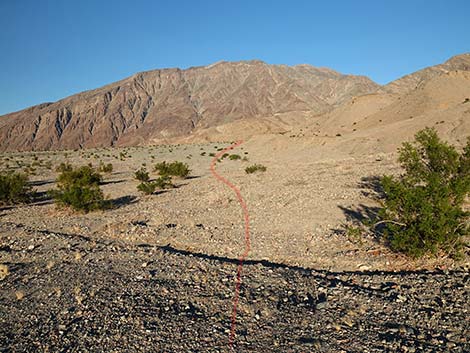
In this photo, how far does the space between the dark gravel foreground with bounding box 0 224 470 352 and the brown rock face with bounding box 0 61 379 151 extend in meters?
137

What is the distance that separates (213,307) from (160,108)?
593 feet

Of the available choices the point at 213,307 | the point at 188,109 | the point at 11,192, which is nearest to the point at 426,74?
the point at 188,109

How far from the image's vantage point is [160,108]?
178 metres

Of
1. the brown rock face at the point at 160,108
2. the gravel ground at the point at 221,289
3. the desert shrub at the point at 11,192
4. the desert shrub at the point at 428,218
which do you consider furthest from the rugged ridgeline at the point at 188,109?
the desert shrub at the point at 428,218

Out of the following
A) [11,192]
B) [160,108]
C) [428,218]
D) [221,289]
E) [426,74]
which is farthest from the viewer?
[160,108]

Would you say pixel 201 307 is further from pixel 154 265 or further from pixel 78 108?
pixel 78 108

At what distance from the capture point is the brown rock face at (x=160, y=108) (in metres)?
152

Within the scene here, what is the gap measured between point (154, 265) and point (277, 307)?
115 inches

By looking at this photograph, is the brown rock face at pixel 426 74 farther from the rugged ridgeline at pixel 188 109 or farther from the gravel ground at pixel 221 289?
the gravel ground at pixel 221 289

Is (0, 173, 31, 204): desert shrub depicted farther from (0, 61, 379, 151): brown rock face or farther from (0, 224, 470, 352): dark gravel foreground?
(0, 61, 379, 151): brown rock face

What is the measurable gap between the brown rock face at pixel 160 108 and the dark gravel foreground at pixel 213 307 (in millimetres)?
136558

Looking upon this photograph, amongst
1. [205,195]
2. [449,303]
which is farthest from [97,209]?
[449,303]

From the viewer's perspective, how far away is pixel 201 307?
5.48 metres

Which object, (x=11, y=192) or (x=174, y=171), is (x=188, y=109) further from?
(x=11, y=192)
